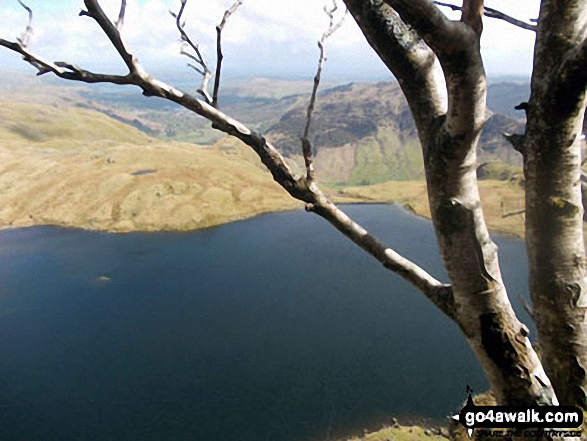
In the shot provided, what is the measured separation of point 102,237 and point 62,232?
15.3 metres

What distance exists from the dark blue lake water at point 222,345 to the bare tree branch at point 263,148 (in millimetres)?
49676

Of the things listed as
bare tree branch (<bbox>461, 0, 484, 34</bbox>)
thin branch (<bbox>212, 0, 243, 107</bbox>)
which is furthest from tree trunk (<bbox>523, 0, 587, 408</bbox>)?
thin branch (<bbox>212, 0, 243, 107</bbox>)

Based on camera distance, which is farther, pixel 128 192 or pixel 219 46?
pixel 128 192

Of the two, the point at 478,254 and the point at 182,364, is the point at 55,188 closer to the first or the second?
the point at 182,364

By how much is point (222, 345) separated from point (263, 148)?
67.4 m

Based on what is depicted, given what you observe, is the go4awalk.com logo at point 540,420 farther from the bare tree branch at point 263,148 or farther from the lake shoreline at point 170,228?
the lake shoreline at point 170,228

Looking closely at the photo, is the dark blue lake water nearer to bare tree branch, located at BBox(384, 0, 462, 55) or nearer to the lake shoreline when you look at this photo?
the lake shoreline

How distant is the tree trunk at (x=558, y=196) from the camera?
4.10m

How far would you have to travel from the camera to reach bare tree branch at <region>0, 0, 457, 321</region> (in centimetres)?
449

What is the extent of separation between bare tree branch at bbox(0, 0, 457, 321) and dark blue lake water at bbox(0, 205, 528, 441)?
4968 centimetres

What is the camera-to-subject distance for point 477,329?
466 centimetres

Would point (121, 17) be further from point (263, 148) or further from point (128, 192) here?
point (128, 192)

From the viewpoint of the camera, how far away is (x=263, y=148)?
16.3 feet

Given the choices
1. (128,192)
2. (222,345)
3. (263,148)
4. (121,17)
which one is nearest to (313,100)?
(263,148)
